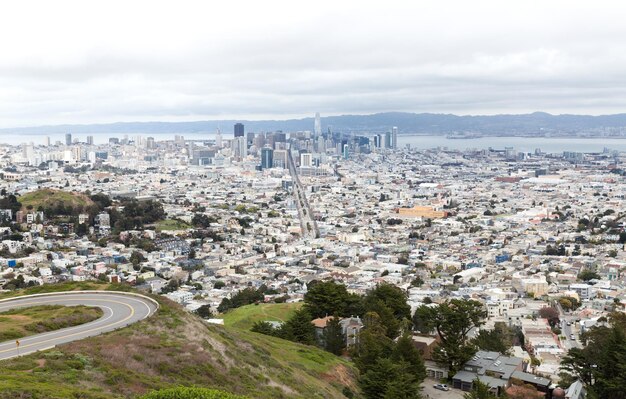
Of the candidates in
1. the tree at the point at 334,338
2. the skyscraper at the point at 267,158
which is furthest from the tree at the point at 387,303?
the skyscraper at the point at 267,158

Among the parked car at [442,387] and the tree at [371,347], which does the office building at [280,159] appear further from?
the parked car at [442,387]

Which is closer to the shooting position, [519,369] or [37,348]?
[37,348]

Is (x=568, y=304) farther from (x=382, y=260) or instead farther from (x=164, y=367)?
(x=164, y=367)

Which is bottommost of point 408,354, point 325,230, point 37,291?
point 325,230

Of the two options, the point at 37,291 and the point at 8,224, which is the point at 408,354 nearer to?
the point at 37,291

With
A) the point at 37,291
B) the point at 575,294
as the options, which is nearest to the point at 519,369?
the point at 37,291

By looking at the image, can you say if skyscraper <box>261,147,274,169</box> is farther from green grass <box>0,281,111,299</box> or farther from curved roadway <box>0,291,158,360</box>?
curved roadway <box>0,291,158,360</box>

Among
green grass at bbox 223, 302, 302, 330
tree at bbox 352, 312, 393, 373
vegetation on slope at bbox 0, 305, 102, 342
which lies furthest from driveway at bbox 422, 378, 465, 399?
vegetation on slope at bbox 0, 305, 102, 342
